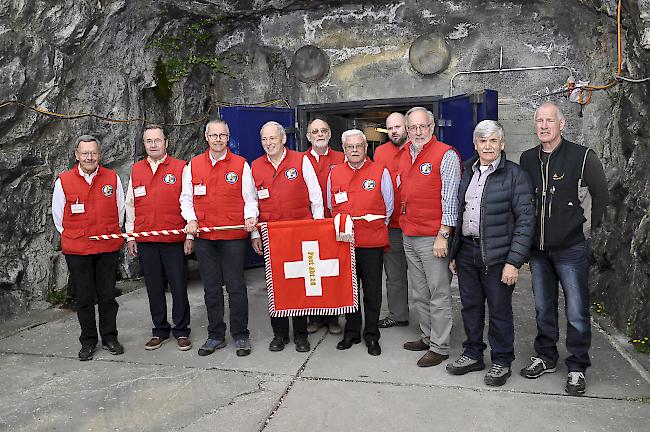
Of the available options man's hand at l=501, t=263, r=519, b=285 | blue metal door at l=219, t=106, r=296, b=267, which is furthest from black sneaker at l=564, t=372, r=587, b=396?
blue metal door at l=219, t=106, r=296, b=267

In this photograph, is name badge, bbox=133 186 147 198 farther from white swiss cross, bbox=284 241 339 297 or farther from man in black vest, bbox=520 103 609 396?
man in black vest, bbox=520 103 609 396

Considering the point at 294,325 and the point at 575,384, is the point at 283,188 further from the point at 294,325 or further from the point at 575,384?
the point at 575,384

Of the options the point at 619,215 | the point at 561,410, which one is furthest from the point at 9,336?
the point at 619,215

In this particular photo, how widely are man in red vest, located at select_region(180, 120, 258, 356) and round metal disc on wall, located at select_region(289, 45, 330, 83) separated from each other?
11.8 feet

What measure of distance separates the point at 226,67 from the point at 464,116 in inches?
125

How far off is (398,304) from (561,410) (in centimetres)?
164

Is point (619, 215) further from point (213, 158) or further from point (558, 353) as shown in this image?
point (213, 158)

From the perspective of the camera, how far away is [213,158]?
12.3 ft

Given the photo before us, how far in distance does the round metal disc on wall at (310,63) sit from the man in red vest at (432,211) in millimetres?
3744

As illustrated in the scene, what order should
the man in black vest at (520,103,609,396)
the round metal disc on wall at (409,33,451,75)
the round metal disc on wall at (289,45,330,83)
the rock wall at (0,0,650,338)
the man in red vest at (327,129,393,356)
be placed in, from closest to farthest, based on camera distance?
the man in black vest at (520,103,609,396) < the man in red vest at (327,129,393,356) < the rock wall at (0,0,650,338) < the round metal disc on wall at (409,33,451,75) < the round metal disc on wall at (289,45,330,83)

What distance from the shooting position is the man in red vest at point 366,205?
368 cm

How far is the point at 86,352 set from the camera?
12.6ft

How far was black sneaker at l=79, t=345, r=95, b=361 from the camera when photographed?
3.81m

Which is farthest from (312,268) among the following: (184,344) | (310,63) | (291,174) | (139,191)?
(310,63)
